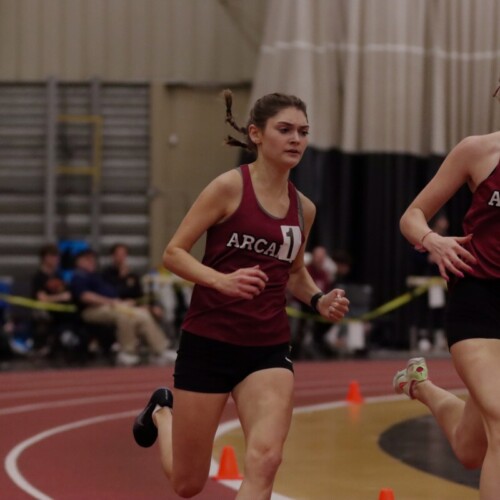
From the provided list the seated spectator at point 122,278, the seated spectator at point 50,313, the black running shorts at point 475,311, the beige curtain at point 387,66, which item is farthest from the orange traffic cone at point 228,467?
the beige curtain at point 387,66

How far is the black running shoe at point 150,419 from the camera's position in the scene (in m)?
7.11

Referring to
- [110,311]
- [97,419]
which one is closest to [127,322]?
[110,311]

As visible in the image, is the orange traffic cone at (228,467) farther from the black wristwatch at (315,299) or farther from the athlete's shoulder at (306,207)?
the athlete's shoulder at (306,207)

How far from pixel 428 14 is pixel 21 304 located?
7761 millimetres

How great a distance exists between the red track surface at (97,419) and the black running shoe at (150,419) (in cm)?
48

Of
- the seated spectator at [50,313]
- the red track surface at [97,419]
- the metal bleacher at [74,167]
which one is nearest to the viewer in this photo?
the red track surface at [97,419]

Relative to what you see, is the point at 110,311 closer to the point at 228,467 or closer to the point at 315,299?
the point at 228,467

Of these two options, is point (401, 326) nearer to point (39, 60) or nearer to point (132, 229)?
point (132, 229)

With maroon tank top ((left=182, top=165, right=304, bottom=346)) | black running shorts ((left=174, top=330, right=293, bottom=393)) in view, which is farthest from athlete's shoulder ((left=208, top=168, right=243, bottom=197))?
black running shorts ((left=174, top=330, right=293, bottom=393))

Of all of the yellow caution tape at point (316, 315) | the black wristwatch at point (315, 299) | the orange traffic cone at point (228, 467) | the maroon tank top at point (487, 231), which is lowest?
the yellow caution tape at point (316, 315)

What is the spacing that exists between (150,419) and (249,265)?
171cm

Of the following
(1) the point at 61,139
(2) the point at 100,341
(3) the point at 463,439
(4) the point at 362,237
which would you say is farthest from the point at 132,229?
(3) the point at 463,439

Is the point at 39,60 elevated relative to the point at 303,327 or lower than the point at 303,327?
elevated

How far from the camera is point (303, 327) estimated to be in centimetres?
1792
